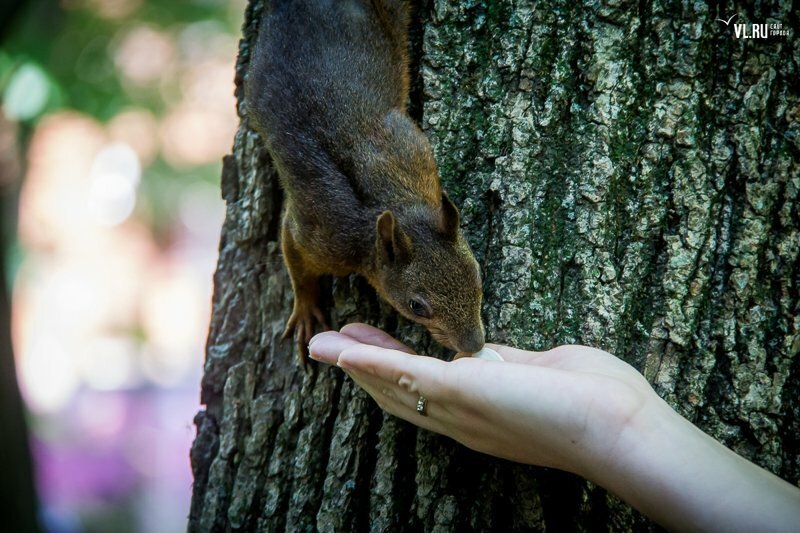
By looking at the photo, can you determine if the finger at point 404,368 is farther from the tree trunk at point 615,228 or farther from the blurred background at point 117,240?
the blurred background at point 117,240

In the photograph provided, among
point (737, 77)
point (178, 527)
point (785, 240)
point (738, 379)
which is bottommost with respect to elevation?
point (178, 527)

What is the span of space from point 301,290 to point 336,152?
0.61m

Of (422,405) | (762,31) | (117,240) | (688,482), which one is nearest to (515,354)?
(422,405)

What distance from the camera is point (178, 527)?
9.97 metres

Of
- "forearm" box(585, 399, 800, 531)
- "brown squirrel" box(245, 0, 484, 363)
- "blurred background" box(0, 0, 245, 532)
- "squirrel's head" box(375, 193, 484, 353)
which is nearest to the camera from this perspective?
"forearm" box(585, 399, 800, 531)

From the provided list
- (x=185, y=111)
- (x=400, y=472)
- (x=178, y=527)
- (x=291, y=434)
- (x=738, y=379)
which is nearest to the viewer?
(x=738, y=379)

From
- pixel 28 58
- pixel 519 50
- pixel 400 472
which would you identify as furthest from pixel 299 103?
pixel 28 58

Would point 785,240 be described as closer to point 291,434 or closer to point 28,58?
point 291,434

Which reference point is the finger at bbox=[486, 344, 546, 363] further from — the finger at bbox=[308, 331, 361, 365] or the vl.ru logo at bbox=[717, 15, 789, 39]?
the vl.ru logo at bbox=[717, 15, 789, 39]

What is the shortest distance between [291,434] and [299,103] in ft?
4.53

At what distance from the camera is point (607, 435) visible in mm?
1576

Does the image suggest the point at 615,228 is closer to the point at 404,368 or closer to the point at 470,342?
the point at 470,342

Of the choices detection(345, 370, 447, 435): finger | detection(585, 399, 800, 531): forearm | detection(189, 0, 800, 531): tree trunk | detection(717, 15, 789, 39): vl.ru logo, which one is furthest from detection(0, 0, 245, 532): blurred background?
detection(585, 399, 800, 531): forearm

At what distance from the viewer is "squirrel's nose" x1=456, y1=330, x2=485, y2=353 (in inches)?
85.5
